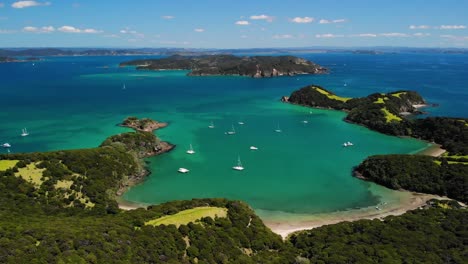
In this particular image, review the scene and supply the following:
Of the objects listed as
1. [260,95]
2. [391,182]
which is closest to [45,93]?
[260,95]

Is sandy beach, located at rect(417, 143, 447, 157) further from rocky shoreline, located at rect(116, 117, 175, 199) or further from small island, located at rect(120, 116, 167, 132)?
small island, located at rect(120, 116, 167, 132)

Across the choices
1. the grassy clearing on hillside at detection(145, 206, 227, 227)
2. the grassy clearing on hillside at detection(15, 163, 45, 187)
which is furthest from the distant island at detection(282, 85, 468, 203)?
the grassy clearing on hillside at detection(15, 163, 45, 187)

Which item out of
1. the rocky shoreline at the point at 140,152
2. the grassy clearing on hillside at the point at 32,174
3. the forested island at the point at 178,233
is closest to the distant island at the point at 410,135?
the forested island at the point at 178,233

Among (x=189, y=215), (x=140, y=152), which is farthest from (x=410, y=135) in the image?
(x=189, y=215)

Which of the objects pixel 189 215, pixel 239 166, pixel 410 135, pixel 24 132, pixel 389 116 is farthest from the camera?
pixel 389 116

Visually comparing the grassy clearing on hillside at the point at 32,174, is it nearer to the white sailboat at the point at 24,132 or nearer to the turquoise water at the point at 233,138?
the turquoise water at the point at 233,138

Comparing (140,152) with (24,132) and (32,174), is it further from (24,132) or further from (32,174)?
(24,132)
